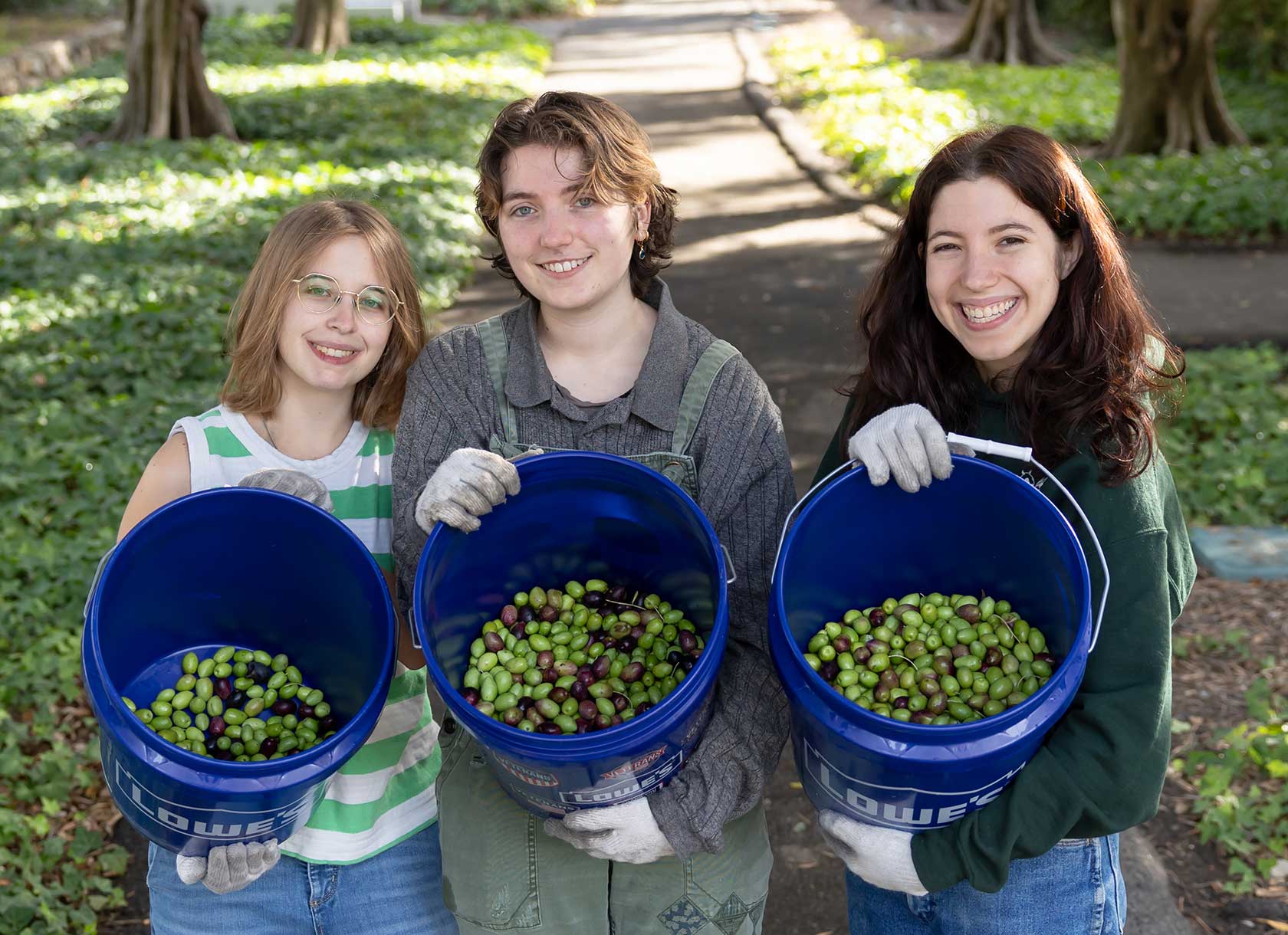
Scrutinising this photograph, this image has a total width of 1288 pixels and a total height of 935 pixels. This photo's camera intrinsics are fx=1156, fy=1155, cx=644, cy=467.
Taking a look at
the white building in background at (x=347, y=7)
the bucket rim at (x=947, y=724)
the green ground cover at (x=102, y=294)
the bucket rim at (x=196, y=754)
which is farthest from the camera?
the white building in background at (x=347, y=7)

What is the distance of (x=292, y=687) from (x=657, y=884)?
713mm

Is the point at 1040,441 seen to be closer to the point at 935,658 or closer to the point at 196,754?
the point at 935,658

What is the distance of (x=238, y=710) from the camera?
197 centimetres

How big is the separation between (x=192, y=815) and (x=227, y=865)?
0.15 meters

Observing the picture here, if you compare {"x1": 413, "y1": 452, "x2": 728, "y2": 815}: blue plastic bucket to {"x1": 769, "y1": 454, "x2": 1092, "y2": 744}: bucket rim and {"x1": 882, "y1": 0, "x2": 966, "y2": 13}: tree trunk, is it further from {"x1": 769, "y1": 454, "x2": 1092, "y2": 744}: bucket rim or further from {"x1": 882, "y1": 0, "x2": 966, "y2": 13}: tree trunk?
{"x1": 882, "y1": 0, "x2": 966, "y2": 13}: tree trunk

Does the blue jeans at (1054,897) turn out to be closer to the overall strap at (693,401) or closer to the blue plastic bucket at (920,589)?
the blue plastic bucket at (920,589)

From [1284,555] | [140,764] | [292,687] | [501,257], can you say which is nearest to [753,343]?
[1284,555]

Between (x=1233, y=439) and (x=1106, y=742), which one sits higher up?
(x=1106, y=742)

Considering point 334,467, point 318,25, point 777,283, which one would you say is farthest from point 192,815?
point 318,25

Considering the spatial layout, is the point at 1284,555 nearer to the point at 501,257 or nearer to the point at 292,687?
the point at 501,257

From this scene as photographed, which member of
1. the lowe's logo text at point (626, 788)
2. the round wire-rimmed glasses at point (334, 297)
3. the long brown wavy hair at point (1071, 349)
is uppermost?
the long brown wavy hair at point (1071, 349)

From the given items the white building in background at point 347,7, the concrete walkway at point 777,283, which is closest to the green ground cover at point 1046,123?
the concrete walkway at point 777,283

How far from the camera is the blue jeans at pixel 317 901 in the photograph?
2.02 metres

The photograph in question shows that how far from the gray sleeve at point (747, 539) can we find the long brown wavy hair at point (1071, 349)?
0.26m
